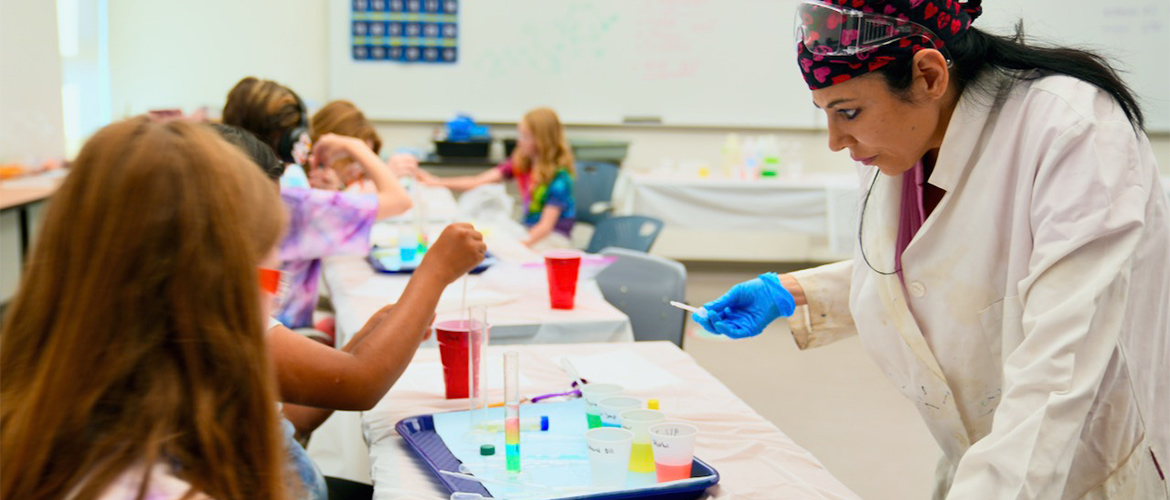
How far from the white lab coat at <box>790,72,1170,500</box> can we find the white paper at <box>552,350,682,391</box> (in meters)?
0.54

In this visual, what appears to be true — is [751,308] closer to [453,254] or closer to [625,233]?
[453,254]

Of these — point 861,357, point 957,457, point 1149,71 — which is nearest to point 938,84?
point 957,457

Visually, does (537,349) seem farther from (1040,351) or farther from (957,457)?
(1040,351)

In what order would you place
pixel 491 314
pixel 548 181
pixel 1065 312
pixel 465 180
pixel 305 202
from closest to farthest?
pixel 1065 312
pixel 491 314
pixel 305 202
pixel 548 181
pixel 465 180

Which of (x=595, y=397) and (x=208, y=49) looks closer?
(x=595, y=397)

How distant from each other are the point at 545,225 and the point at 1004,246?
11.7ft

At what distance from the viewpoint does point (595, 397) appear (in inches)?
63.6

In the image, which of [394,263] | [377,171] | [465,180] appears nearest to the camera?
[394,263]

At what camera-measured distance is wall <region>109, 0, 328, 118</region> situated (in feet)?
20.2

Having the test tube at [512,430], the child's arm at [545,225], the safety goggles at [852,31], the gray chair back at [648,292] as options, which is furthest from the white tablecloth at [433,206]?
the safety goggles at [852,31]

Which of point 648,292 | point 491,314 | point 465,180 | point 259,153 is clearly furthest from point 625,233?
point 259,153

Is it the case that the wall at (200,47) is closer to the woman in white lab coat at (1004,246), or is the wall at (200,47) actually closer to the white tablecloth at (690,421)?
the white tablecloth at (690,421)

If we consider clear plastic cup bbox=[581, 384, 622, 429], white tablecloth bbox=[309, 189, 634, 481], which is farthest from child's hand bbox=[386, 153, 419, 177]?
clear plastic cup bbox=[581, 384, 622, 429]

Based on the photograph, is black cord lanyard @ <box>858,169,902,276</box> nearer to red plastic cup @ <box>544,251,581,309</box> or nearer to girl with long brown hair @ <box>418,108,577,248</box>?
red plastic cup @ <box>544,251,581,309</box>
